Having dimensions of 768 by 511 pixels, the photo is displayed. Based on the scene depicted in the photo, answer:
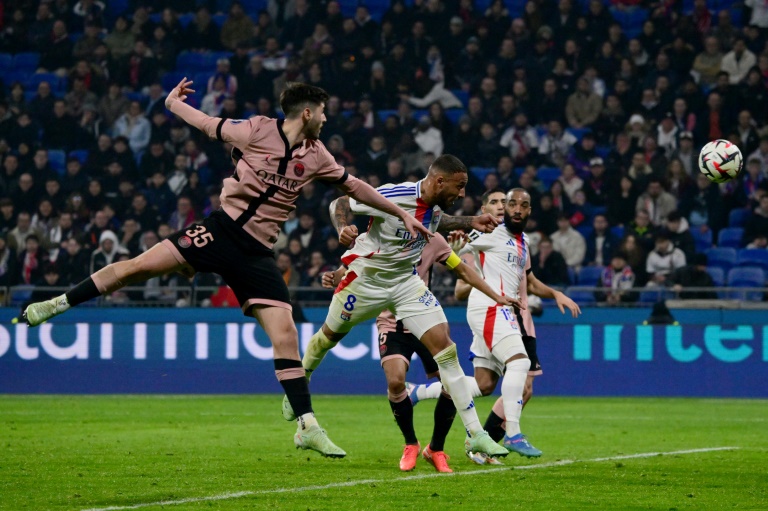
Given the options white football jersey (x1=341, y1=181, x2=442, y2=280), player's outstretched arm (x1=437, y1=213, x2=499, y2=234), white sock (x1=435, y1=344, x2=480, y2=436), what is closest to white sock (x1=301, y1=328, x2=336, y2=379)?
white football jersey (x1=341, y1=181, x2=442, y2=280)

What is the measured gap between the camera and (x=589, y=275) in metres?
19.4

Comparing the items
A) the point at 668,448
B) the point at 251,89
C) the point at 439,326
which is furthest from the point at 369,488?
the point at 251,89

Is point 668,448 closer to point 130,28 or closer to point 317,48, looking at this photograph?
point 317,48

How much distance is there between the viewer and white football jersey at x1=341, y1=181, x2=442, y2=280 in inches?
346

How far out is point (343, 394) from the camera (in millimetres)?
18203

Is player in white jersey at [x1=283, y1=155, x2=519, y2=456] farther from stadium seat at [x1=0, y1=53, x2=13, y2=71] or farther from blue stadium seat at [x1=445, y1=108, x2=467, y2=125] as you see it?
stadium seat at [x1=0, y1=53, x2=13, y2=71]

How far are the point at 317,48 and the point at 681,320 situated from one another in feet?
32.3

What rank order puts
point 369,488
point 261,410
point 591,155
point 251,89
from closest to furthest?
point 369,488
point 261,410
point 591,155
point 251,89

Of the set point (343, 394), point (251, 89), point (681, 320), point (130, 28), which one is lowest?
point (343, 394)

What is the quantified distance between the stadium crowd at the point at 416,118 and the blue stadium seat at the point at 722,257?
37mm

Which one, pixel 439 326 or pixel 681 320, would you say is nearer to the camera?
pixel 439 326

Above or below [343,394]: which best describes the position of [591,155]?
above

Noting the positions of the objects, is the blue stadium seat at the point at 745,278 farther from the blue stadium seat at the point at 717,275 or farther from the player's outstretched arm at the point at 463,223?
the player's outstretched arm at the point at 463,223

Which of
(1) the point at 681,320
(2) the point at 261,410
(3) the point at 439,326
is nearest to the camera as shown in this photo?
(3) the point at 439,326
